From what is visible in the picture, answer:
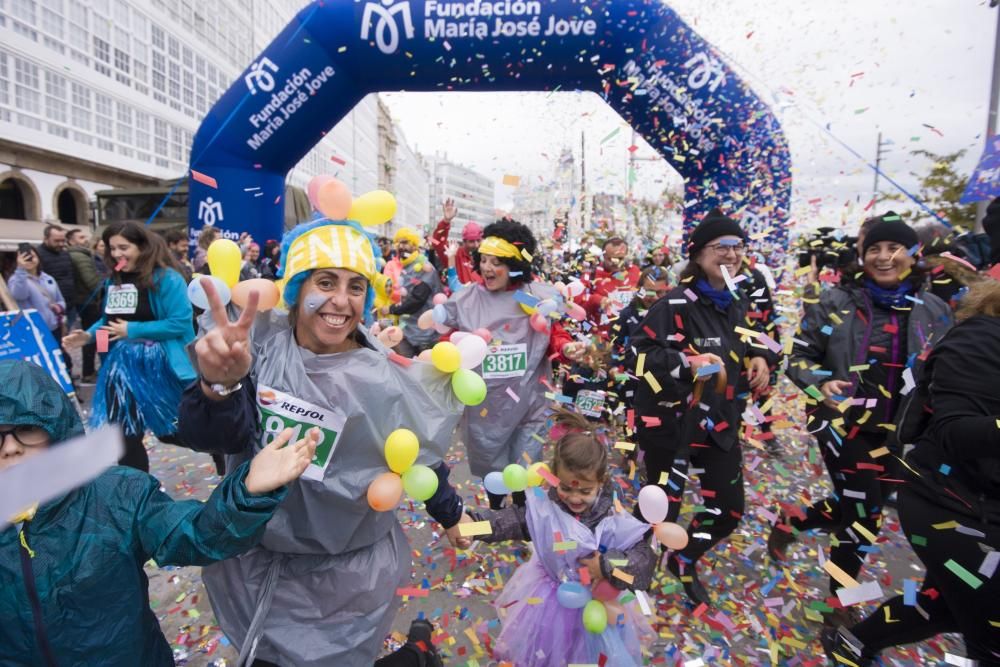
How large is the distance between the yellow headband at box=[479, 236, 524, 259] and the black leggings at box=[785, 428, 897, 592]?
215 cm

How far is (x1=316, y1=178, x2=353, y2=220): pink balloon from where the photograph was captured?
204 cm

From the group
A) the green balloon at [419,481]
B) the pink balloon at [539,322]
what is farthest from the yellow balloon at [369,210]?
the pink balloon at [539,322]

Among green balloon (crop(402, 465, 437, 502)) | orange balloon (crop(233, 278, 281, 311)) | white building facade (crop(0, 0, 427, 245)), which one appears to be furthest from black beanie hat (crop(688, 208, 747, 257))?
white building facade (crop(0, 0, 427, 245))

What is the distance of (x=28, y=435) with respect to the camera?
1473 mm

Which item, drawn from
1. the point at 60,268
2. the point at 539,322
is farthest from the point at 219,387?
the point at 60,268

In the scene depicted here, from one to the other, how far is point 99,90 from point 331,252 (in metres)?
26.8

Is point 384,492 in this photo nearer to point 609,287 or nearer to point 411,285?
point 609,287

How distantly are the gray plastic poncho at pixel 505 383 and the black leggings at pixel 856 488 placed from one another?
1.72 m

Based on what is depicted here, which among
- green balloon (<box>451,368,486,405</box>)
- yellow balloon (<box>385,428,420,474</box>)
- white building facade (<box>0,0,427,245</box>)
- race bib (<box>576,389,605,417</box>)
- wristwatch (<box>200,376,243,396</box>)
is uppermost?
white building facade (<box>0,0,427,245</box>)

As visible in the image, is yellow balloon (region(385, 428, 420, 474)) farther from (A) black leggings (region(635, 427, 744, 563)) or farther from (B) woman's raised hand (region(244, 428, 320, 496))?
(A) black leggings (region(635, 427, 744, 563))

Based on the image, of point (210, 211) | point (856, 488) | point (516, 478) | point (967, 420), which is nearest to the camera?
point (967, 420)

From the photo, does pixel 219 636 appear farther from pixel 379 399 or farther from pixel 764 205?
pixel 764 205

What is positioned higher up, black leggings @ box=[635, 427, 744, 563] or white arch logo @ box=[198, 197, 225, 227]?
white arch logo @ box=[198, 197, 225, 227]

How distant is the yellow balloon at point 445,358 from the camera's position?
2.20 metres
